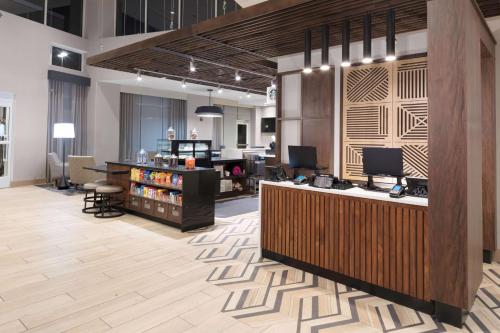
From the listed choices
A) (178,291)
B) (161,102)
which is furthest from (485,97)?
(161,102)

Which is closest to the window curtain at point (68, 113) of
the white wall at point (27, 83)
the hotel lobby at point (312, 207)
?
the white wall at point (27, 83)

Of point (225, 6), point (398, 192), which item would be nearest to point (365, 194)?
point (398, 192)

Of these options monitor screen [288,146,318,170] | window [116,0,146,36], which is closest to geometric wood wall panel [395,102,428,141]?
monitor screen [288,146,318,170]

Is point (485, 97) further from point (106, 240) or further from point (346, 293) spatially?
point (106, 240)

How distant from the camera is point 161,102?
12.9m

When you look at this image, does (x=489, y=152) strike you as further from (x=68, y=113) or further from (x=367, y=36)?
(x=68, y=113)

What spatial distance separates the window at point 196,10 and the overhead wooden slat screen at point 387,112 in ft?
21.7

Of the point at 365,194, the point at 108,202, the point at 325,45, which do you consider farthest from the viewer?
the point at 108,202

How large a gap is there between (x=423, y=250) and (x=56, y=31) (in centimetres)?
1148

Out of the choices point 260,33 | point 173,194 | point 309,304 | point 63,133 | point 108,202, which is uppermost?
point 260,33

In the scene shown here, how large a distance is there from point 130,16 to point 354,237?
10.4 metres

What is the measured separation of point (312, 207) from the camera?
3736 millimetres

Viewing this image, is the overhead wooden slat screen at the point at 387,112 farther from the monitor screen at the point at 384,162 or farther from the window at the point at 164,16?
the window at the point at 164,16

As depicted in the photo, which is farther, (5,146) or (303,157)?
(5,146)
